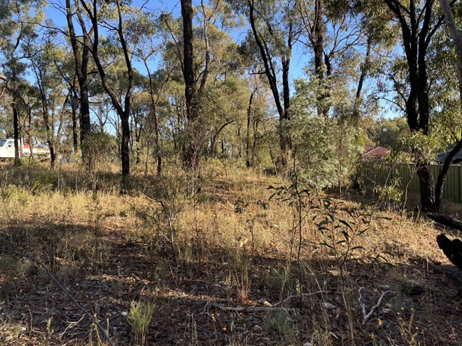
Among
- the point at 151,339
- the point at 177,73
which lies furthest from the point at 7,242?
the point at 177,73

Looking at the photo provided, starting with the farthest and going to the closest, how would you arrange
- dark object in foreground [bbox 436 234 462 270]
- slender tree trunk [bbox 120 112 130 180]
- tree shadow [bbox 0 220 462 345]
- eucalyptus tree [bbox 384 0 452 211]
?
slender tree trunk [bbox 120 112 130 180] → eucalyptus tree [bbox 384 0 452 211] → dark object in foreground [bbox 436 234 462 270] → tree shadow [bbox 0 220 462 345]

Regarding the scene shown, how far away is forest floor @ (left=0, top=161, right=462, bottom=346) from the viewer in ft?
9.18

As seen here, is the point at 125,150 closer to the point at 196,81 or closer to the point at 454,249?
the point at 196,81

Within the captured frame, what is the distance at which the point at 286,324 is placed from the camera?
2775mm

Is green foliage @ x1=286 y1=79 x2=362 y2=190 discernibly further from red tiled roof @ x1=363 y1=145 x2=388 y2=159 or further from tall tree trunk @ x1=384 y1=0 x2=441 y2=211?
tall tree trunk @ x1=384 y1=0 x2=441 y2=211

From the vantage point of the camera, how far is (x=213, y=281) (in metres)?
3.88

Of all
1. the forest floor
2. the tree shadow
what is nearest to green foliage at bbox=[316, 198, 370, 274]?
the forest floor

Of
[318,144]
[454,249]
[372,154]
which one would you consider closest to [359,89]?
[372,154]

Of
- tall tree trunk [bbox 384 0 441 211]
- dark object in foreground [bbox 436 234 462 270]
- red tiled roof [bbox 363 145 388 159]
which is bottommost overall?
dark object in foreground [bbox 436 234 462 270]

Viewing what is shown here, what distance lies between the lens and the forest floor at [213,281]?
9.18 feet

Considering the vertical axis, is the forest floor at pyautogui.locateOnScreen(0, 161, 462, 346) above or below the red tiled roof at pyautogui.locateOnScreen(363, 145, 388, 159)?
below

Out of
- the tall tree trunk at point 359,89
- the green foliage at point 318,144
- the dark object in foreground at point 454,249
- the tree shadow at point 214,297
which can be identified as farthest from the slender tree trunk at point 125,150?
the dark object in foreground at point 454,249

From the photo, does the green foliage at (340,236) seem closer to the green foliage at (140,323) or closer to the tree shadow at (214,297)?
the tree shadow at (214,297)

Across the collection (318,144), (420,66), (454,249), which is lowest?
(454,249)
